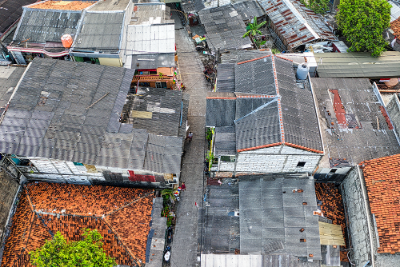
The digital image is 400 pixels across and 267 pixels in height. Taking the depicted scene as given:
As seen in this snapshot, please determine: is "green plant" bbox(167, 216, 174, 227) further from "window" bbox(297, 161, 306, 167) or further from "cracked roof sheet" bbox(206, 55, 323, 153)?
"window" bbox(297, 161, 306, 167)

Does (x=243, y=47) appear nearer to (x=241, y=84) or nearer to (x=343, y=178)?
(x=241, y=84)

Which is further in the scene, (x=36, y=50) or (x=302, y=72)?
(x=36, y=50)

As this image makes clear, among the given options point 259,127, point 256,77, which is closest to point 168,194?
point 259,127

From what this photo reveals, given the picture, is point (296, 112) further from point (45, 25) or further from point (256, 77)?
point (45, 25)

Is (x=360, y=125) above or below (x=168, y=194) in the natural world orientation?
above

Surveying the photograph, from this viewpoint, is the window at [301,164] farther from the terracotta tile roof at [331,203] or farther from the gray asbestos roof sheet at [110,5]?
the gray asbestos roof sheet at [110,5]

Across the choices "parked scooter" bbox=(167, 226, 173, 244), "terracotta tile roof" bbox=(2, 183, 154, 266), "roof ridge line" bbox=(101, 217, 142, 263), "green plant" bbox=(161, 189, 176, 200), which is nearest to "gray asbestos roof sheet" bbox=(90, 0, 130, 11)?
"terracotta tile roof" bbox=(2, 183, 154, 266)

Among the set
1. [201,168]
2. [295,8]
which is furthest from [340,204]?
[295,8]
